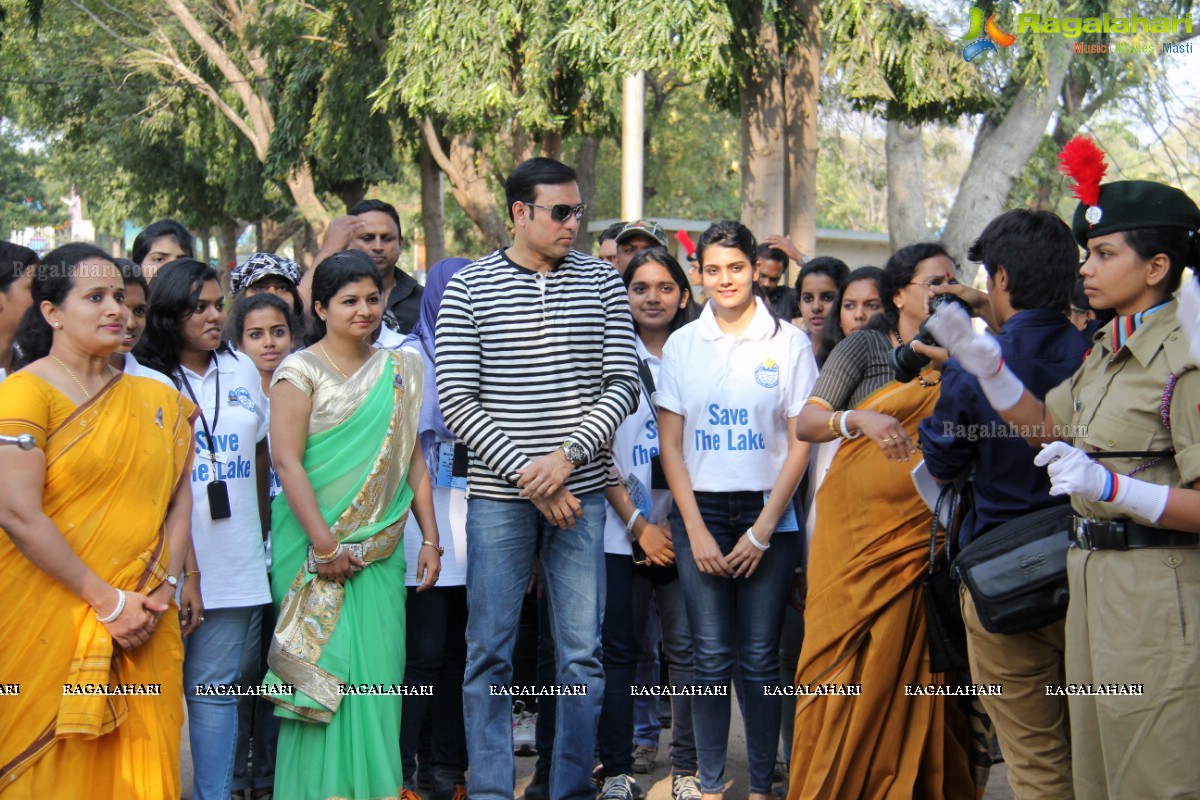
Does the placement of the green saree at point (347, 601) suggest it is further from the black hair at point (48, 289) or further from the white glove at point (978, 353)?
the white glove at point (978, 353)

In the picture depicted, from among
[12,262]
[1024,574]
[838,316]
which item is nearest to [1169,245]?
[1024,574]

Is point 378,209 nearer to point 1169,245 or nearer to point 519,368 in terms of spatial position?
point 519,368

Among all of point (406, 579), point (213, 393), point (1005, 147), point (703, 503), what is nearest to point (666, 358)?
point (703, 503)

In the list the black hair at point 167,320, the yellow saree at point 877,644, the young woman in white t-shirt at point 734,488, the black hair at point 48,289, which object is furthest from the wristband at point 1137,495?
the black hair at point 167,320

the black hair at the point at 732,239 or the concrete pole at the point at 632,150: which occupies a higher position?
the concrete pole at the point at 632,150

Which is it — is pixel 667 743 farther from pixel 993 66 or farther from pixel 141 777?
pixel 993 66

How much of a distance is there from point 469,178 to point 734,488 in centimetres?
1166

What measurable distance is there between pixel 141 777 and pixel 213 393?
4.63ft

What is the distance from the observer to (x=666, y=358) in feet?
15.8

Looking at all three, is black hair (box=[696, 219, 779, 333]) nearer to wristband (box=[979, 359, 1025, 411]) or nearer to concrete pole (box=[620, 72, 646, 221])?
wristband (box=[979, 359, 1025, 411])

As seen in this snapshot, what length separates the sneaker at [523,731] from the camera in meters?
5.45

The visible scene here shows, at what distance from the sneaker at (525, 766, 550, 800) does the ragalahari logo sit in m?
5.73

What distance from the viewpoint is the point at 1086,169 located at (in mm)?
3518

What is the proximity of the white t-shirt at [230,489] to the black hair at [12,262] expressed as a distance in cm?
65
